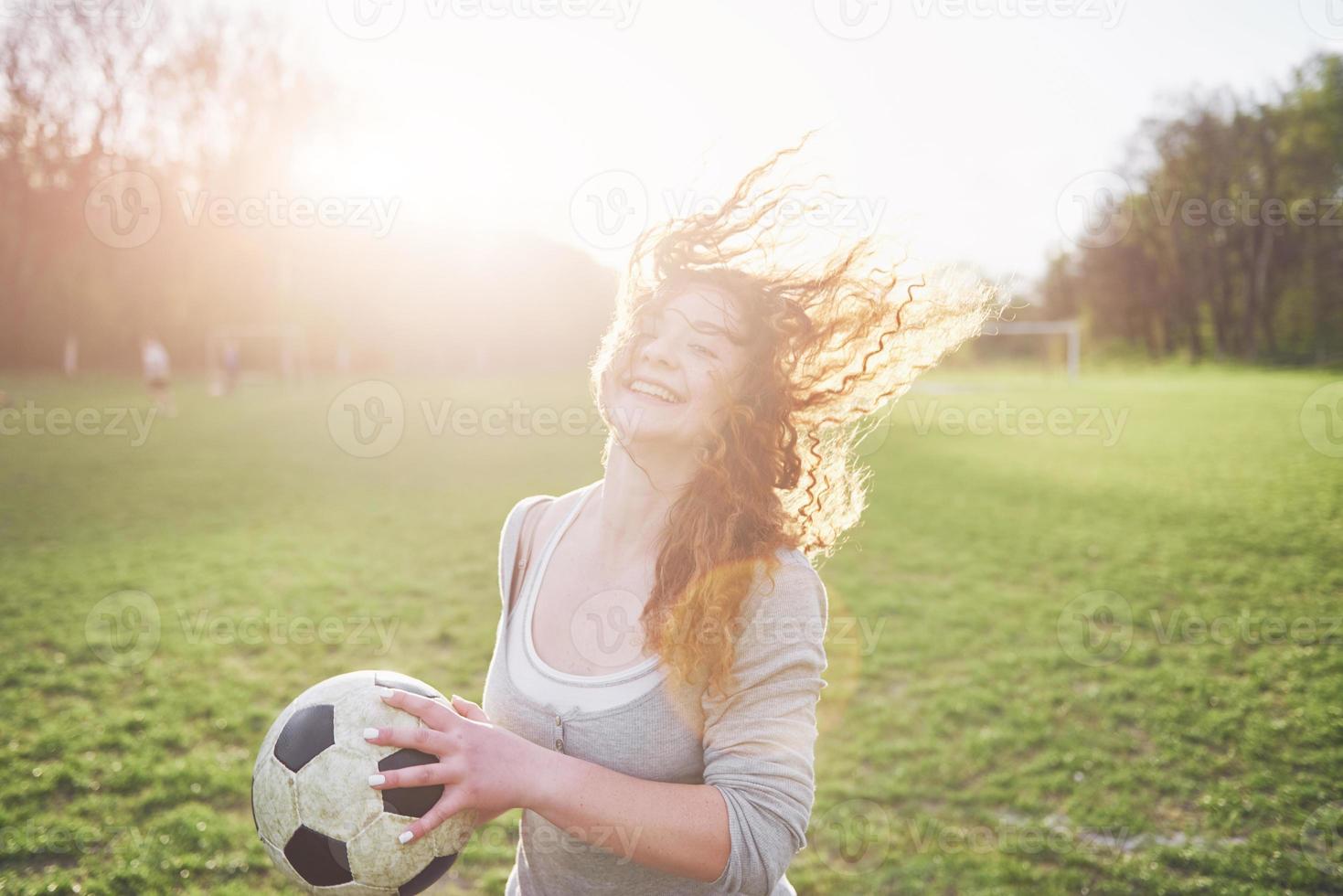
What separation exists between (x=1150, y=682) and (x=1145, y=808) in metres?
1.65

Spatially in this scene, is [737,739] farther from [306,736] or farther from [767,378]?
[306,736]

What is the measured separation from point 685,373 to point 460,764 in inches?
40.1

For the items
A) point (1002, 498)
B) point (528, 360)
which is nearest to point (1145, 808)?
point (1002, 498)

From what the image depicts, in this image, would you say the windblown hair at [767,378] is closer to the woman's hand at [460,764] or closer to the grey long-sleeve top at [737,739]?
the grey long-sleeve top at [737,739]

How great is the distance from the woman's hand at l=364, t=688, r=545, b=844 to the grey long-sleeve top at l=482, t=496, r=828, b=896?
24cm

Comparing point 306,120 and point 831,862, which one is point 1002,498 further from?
point 306,120

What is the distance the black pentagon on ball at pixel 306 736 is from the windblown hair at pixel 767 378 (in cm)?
78

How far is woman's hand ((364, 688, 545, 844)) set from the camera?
1.53 m

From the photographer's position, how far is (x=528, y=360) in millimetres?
49219

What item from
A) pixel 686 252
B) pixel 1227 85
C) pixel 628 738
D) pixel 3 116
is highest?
pixel 1227 85

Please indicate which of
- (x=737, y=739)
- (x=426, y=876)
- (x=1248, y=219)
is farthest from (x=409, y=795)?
(x=1248, y=219)

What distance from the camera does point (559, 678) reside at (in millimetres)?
1871

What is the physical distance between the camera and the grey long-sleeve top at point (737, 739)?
1620 millimetres

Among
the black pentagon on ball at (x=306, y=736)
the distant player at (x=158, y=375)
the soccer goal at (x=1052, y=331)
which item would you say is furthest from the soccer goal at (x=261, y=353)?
the black pentagon on ball at (x=306, y=736)
